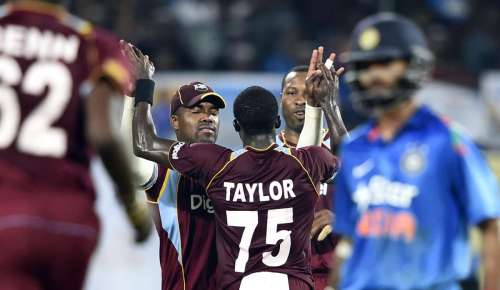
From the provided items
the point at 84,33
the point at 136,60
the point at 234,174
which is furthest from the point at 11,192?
the point at 136,60

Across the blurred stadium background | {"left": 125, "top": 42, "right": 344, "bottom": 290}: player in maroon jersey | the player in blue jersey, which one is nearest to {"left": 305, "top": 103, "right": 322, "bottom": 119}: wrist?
{"left": 125, "top": 42, "right": 344, "bottom": 290}: player in maroon jersey

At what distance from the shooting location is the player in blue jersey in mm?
5352

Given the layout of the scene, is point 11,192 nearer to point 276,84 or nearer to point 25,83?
point 25,83

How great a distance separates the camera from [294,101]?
29.7ft

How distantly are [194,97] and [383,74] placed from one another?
132 inches

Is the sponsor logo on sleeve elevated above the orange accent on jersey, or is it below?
above

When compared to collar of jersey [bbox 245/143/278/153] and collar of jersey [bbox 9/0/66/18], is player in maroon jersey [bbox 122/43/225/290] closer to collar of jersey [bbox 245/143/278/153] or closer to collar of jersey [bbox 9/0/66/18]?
collar of jersey [bbox 245/143/278/153]

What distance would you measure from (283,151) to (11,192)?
8.87 feet

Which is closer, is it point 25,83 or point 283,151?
point 25,83

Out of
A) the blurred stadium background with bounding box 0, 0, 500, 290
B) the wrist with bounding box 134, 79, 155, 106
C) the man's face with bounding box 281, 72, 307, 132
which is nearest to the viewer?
the wrist with bounding box 134, 79, 155, 106

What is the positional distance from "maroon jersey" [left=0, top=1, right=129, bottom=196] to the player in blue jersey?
3.59ft

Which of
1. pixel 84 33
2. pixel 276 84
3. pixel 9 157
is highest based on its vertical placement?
pixel 276 84

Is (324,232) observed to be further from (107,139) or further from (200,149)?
(107,139)

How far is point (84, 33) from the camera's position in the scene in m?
5.51
